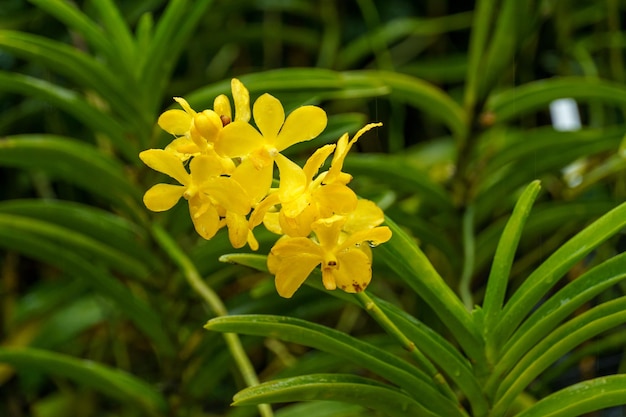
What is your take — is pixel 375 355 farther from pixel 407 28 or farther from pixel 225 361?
pixel 407 28

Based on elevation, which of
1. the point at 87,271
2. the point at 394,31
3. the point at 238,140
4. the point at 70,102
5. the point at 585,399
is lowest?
the point at 585,399

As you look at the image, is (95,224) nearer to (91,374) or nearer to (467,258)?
(91,374)

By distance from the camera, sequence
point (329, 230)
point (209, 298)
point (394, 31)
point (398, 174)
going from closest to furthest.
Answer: point (329, 230)
point (209, 298)
point (398, 174)
point (394, 31)

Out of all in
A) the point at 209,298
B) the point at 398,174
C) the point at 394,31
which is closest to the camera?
the point at 209,298

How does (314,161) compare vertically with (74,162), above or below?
below

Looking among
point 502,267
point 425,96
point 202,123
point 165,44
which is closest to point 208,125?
point 202,123

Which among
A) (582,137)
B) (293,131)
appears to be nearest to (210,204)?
(293,131)

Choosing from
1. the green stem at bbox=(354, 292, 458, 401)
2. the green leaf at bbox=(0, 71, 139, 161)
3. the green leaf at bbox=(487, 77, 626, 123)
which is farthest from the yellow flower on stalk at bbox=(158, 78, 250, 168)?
the green leaf at bbox=(487, 77, 626, 123)

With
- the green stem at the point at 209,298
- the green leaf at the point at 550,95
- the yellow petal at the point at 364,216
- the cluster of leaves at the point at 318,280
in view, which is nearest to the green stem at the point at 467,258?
the cluster of leaves at the point at 318,280

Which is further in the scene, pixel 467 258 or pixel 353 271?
pixel 467 258
